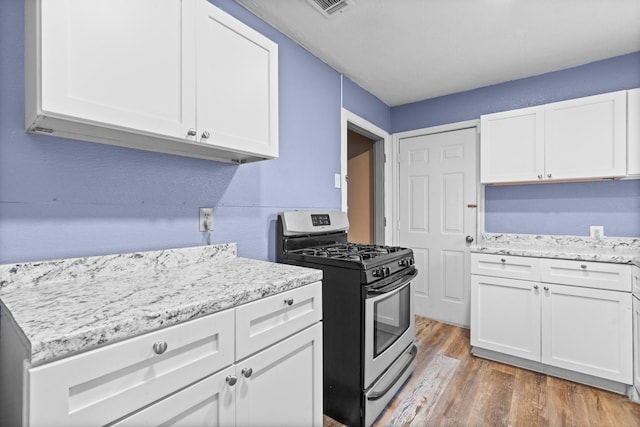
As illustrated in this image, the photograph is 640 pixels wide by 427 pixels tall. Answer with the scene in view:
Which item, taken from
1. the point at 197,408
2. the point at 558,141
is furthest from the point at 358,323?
the point at 558,141

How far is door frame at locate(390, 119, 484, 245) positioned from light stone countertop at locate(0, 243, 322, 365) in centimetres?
234

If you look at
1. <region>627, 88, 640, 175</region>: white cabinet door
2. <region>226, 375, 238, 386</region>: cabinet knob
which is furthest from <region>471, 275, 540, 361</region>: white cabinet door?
<region>226, 375, 238, 386</region>: cabinet knob

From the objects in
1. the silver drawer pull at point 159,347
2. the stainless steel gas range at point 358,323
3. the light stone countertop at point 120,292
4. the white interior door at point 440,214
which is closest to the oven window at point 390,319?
the stainless steel gas range at point 358,323

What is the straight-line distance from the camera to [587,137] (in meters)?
2.29

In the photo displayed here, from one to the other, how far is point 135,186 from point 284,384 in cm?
106

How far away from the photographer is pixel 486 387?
2.05m

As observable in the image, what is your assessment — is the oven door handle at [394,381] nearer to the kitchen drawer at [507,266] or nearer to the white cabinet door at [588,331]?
the kitchen drawer at [507,266]

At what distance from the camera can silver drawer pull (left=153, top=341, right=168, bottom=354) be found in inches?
30.3

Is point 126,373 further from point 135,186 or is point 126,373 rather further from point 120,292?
point 135,186

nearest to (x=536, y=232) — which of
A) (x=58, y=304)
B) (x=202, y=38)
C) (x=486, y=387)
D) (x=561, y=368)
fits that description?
(x=561, y=368)

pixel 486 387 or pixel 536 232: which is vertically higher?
pixel 536 232

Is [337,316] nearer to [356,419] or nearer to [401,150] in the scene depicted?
[356,419]

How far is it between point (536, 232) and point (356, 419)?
7.53 feet

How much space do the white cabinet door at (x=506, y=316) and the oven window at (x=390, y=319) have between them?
76 centimetres
